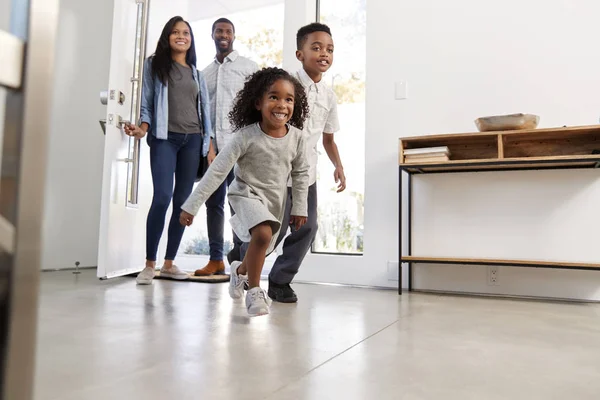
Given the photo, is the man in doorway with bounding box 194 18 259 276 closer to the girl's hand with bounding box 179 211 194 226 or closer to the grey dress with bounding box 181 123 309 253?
the grey dress with bounding box 181 123 309 253

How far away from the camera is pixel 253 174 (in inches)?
69.7

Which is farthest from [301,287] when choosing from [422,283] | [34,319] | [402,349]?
[34,319]

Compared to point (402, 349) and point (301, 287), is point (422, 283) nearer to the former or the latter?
point (301, 287)

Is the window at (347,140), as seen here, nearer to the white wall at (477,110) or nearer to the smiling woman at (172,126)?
the white wall at (477,110)

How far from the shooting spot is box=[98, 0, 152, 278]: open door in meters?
2.50

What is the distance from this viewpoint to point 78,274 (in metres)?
2.90

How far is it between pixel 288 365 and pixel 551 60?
240cm

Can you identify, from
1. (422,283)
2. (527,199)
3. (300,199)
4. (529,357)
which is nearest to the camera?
(529,357)

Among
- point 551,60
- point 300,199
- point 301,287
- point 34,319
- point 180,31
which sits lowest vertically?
point 301,287

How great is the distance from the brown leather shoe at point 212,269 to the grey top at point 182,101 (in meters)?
0.83

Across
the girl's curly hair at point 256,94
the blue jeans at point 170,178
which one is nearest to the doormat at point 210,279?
the blue jeans at point 170,178

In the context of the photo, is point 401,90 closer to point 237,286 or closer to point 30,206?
point 237,286

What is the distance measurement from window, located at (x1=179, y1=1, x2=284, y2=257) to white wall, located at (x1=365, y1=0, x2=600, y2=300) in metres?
1.19

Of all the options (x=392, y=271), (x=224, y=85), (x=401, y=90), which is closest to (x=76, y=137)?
(x=224, y=85)
